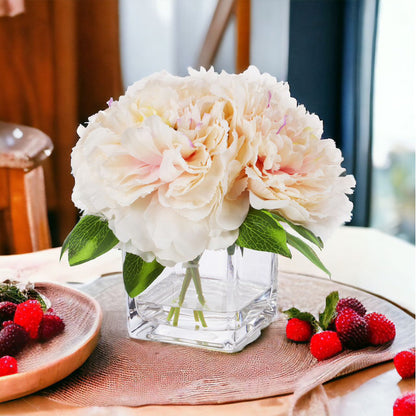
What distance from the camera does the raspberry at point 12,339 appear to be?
667mm

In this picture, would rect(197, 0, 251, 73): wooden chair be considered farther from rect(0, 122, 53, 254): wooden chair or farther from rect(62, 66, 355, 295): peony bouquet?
rect(62, 66, 355, 295): peony bouquet

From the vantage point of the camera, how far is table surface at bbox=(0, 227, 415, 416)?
0.58 meters

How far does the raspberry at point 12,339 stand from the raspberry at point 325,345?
14.2 inches

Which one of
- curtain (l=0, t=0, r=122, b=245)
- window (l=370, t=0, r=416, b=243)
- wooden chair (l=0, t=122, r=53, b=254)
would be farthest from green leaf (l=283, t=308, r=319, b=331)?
curtain (l=0, t=0, r=122, b=245)

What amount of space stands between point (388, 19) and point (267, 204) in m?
2.35

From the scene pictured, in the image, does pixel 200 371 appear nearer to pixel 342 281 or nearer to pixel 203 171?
pixel 203 171

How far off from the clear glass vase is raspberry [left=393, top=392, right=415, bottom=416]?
9.2 inches

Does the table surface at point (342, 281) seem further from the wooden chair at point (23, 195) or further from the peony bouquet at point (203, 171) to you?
the wooden chair at point (23, 195)

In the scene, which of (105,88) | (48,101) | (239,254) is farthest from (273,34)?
(239,254)

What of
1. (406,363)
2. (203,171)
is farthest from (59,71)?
(406,363)

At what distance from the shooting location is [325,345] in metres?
0.69

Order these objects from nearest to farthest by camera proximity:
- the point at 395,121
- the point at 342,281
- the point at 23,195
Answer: the point at 342,281, the point at 23,195, the point at 395,121

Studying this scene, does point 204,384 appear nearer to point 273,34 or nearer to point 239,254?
point 239,254

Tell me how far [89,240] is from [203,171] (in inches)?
7.5
